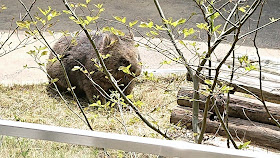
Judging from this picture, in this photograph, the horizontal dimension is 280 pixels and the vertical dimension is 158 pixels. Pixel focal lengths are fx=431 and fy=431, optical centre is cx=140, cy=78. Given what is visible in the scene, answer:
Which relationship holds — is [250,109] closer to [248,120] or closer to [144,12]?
[248,120]

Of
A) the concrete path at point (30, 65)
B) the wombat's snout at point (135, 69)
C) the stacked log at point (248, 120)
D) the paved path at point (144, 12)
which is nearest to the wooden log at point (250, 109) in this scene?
the stacked log at point (248, 120)

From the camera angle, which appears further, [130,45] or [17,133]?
[130,45]

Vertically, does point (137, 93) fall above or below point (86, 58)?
below

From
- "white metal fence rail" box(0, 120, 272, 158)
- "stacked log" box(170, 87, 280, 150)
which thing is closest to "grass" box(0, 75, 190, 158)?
"stacked log" box(170, 87, 280, 150)

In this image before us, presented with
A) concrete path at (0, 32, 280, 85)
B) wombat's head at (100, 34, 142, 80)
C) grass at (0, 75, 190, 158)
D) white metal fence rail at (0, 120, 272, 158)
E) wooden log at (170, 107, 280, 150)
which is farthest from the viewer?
concrete path at (0, 32, 280, 85)

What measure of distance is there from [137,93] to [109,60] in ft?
1.25

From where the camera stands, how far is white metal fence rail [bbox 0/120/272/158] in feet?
3.01

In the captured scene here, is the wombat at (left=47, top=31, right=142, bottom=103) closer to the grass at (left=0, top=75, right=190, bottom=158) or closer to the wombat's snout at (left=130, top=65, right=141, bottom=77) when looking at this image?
the wombat's snout at (left=130, top=65, right=141, bottom=77)

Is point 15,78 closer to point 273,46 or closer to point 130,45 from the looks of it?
point 130,45

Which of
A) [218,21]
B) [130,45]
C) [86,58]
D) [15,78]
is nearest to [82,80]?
[86,58]

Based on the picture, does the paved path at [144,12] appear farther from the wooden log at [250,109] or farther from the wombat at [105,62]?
the wooden log at [250,109]

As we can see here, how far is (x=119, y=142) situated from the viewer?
97 cm

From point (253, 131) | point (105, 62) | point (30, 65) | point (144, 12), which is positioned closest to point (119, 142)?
point (253, 131)

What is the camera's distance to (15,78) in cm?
347
